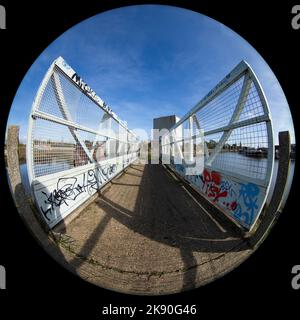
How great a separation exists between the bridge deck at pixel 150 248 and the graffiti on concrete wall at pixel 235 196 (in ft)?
1.10

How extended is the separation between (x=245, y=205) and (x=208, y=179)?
76.6 inches

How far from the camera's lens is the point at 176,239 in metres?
3.09

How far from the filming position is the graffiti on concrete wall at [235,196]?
2828 mm

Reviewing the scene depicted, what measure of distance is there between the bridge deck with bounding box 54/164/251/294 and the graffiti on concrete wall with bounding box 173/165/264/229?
334 millimetres

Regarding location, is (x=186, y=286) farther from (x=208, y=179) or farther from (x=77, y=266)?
(x=208, y=179)

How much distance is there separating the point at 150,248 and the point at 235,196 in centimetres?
191

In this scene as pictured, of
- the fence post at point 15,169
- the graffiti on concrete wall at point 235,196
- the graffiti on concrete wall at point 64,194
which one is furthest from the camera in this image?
the graffiti on concrete wall at point 64,194

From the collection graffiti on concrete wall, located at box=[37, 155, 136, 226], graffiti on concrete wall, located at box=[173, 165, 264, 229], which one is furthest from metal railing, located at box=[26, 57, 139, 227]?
graffiti on concrete wall, located at box=[173, 165, 264, 229]

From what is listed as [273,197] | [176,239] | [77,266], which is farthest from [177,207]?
[77,266]

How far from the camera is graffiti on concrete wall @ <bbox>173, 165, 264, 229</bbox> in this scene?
2828 millimetres

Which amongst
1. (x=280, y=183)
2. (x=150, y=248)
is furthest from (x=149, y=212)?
(x=280, y=183)

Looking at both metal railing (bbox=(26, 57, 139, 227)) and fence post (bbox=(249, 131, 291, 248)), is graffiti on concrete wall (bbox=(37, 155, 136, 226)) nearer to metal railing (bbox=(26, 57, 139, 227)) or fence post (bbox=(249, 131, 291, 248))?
metal railing (bbox=(26, 57, 139, 227))

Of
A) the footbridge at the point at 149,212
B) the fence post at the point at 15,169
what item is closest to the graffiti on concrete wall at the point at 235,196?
the footbridge at the point at 149,212

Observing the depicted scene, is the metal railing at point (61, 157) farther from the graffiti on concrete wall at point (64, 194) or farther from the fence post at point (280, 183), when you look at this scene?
the fence post at point (280, 183)
